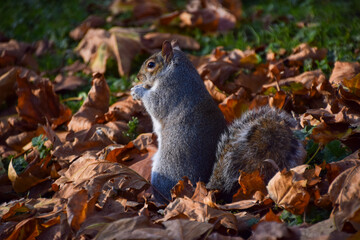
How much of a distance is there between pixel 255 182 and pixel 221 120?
2.09ft

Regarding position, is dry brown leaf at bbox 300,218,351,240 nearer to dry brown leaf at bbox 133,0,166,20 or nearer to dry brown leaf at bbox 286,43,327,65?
dry brown leaf at bbox 286,43,327,65

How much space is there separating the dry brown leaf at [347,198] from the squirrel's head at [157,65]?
148cm

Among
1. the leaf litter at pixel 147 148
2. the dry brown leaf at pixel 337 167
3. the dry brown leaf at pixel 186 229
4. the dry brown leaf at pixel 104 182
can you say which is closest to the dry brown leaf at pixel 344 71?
the leaf litter at pixel 147 148

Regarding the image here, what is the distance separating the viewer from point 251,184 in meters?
2.00

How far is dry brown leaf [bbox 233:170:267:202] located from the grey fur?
389 mm

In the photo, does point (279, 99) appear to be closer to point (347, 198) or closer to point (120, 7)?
point (347, 198)

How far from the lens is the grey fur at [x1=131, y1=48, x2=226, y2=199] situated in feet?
7.86

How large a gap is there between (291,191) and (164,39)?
113 inches

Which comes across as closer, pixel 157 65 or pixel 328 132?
pixel 328 132

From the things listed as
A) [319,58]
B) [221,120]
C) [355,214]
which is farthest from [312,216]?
[319,58]

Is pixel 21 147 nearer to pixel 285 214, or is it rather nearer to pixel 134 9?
pixel 285 214

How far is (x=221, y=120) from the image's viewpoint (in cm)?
253

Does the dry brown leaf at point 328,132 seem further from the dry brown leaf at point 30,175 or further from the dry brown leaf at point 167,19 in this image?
the dry brown leaf at point 167,19

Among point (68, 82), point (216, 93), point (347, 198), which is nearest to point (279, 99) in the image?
point (216, 93)
